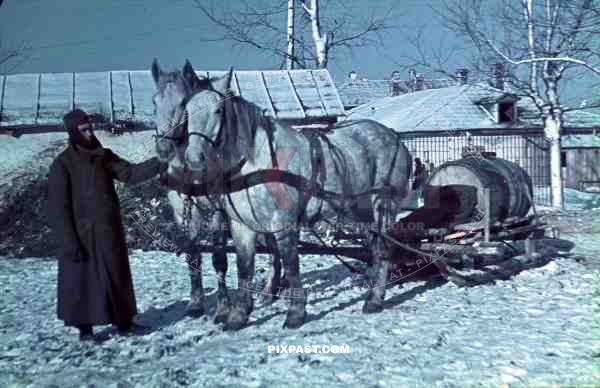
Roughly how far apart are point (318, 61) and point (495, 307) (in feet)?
38.6

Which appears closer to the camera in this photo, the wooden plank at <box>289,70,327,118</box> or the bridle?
the bridle

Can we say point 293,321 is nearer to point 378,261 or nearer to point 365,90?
point 378,261

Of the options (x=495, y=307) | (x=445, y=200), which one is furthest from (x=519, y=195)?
(x=495, y=307)

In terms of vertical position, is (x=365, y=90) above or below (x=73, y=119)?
above

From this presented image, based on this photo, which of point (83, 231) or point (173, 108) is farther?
point (83, 231)

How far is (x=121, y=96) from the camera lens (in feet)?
37.9

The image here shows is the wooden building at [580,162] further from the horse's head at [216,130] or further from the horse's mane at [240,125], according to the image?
the horse's head at [216,130]

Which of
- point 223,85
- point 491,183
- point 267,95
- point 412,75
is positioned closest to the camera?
point 223,85

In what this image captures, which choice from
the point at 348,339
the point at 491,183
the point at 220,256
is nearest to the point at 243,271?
the point at 220,256

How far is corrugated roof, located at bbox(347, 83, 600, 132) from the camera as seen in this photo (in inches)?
957

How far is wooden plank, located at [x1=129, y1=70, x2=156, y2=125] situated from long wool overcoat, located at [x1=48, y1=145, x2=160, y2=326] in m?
5.39

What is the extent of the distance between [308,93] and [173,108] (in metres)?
7.67

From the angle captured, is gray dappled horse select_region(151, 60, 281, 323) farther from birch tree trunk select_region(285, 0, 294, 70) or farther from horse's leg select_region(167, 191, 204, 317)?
birch tree trunk select_region(285, 0, 294, 70)

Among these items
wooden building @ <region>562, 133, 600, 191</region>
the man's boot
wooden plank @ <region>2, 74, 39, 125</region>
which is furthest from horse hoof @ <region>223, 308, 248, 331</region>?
wooden building @ <region>562, 133, 600, 191</region>
